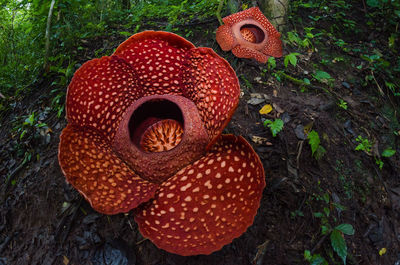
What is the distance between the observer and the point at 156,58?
5.01ft

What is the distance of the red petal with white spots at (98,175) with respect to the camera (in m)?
1.15

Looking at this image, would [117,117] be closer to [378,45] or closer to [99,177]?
[99,177]

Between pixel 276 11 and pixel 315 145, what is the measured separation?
2020 millimetres

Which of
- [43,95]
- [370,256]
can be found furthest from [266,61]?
[43,95]

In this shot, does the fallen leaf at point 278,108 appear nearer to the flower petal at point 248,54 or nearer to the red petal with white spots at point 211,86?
the flower petal at point 248,54

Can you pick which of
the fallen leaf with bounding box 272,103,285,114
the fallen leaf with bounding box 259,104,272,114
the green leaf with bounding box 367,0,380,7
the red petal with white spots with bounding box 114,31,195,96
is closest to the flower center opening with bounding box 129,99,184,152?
the red petal with white spots with bounding box 114,31,195,96

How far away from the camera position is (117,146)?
144 centimetres

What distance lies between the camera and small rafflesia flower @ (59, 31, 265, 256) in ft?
3.60

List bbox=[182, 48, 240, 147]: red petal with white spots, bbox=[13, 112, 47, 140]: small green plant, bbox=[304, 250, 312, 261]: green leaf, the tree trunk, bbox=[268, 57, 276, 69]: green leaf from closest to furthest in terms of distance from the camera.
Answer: bbox=[182, 48, 240, 147]: red petal with white spots → bbox=[304, 250, 312, 261]: green leaf → bbox=[13, 112, 47, 140]: small green plant → bbox=[268, 57, 276, 69]: green leaf → the tree trunk

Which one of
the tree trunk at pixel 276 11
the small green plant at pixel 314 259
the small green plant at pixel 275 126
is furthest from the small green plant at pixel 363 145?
the tree trunk at pixel 276 11

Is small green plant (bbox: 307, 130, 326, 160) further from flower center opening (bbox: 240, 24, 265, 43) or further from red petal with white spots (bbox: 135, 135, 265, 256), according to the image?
flower center opening (bbox: 240, 24, 265, 43)

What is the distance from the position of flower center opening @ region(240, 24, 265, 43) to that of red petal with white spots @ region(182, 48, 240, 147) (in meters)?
1.61

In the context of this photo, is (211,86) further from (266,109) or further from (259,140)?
(266,109)

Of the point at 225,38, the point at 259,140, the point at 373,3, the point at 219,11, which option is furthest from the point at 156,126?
the point at 373,3
